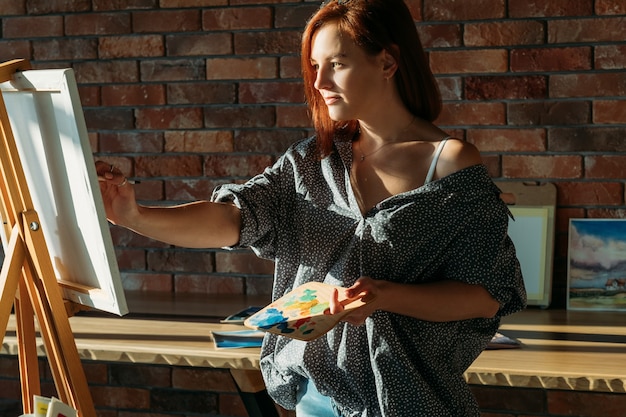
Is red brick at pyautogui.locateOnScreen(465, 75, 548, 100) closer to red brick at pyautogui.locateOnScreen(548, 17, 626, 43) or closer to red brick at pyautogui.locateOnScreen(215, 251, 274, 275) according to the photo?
red brick at pyautogui.locateOnScreen(548, 17, 626, 43)

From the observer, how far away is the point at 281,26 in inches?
121

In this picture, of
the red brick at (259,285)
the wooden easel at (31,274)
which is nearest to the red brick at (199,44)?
the red brick at (259,285)

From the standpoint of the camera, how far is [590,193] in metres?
2.89

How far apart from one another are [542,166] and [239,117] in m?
0.92

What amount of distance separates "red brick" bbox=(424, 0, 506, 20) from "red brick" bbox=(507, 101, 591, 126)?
0.26 meters

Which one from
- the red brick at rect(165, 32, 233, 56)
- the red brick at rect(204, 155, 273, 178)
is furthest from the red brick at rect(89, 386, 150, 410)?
the red brick at rect(165, 32, 233, 56)

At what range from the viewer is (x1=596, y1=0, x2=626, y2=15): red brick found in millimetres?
2791

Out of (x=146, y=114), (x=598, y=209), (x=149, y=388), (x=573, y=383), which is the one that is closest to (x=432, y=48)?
(x=598, y=209)

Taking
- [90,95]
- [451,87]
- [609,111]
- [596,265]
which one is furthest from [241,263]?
[609,111]

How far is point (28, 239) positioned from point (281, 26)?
146 cm

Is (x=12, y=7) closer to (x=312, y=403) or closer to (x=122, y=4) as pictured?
(x=122, y=4)

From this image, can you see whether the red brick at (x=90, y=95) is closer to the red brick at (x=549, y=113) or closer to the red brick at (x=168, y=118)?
the red brick at (x=168, y=118)

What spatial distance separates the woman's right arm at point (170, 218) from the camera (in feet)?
6.09

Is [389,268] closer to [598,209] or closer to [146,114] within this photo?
[598,209]
